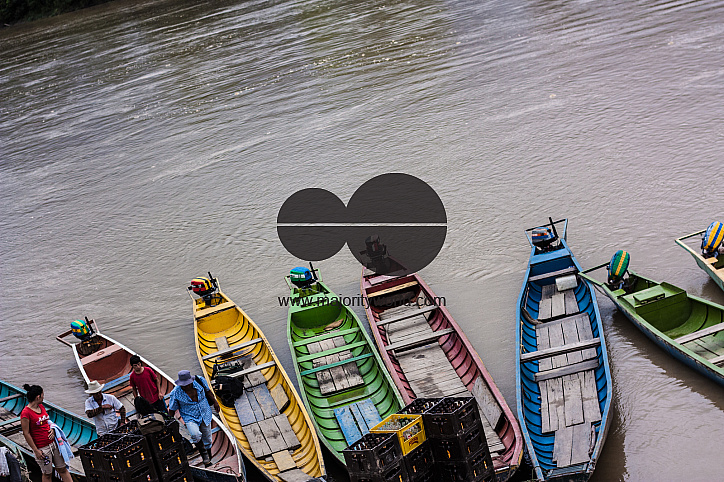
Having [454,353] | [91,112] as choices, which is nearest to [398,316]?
[454,353]

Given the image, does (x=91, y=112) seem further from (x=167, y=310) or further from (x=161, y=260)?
(x=167, y=310)

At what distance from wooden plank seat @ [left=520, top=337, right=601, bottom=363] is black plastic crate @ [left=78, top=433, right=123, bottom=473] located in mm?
5008

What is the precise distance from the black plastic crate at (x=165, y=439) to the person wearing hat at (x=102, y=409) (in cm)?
136

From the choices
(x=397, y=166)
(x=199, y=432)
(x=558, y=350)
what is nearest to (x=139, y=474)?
(x=199, y=432)

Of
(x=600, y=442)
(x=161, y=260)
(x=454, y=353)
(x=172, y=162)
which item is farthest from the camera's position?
(x=172, y=162)

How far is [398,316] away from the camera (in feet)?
36.6

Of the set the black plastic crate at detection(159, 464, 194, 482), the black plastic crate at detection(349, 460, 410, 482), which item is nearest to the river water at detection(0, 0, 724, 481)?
the black plastic crate at detection(349, 460, 410, 482)

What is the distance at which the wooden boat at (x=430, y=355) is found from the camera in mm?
7973

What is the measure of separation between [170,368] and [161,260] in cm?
465

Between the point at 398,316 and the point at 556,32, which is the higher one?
the point at 556,32

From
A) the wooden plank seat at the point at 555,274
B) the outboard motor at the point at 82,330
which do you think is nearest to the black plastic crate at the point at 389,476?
the wooden plank seat at the point at 555,274

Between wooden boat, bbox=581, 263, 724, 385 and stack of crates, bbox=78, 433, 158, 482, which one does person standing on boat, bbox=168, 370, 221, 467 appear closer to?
stack of crates, bbox=78, 433, 158, 482

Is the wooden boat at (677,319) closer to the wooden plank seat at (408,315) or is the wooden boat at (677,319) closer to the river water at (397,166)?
the river water at (397,166)

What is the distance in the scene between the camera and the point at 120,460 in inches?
283
